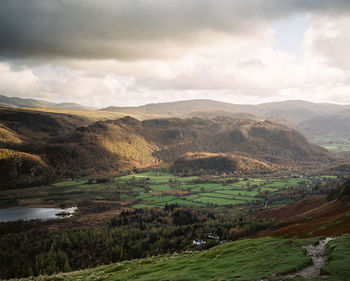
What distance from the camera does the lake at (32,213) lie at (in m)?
174

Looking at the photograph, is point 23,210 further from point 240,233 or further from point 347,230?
point 347,230

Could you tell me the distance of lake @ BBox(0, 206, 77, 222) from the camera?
17441cm

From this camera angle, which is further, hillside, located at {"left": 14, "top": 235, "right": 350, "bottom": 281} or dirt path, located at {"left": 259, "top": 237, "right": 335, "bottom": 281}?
hillside, located at {"left": 14, "top": 235, "right": 350, "bottom": 281}

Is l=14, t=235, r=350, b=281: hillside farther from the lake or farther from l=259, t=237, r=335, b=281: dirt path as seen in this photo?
the lake

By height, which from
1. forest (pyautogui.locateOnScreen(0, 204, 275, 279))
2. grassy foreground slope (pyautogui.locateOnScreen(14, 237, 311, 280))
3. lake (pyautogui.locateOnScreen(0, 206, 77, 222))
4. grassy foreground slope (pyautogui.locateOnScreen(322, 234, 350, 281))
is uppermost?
grassy foreground slope (pyautogui.locateOnScreen(322, 234, 350, 281))

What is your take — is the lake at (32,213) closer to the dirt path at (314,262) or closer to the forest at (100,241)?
the forest at (100,241)

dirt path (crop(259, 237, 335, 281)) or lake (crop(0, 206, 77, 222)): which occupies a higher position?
dirt path (crop(259, 237, 335, 281))

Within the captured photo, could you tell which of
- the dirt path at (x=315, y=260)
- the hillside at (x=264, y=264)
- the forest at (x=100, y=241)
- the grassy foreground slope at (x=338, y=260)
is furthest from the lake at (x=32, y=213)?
the grassy foreground slope at (x=338, y=260)

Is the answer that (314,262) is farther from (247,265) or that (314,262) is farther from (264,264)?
(247,265)

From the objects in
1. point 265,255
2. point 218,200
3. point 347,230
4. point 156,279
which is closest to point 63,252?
point 156,279

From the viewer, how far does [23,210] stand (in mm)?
192125

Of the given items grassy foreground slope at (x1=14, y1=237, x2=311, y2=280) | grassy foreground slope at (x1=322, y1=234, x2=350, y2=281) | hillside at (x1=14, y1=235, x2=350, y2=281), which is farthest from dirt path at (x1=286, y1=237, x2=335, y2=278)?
grassy foreground slope at (x1=322, y1=234, x2=350, y2=281)

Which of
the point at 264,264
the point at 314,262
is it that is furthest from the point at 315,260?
the point at 264,264

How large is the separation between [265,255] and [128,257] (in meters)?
72.8
